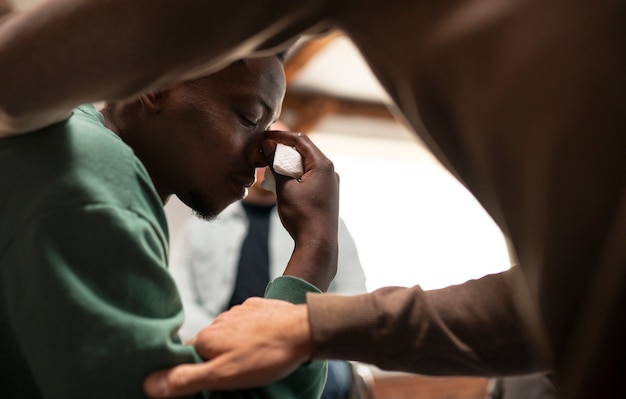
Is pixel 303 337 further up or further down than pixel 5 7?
further down

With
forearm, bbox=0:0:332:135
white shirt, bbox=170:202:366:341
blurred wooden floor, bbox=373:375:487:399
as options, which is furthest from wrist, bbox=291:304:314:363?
blurred wooden floor, bbox=373:375:487:399

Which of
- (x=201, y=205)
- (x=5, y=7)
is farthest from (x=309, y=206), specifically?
(x=5, y=7)

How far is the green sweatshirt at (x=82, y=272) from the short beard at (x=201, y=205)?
27 cm

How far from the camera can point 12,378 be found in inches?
32.6

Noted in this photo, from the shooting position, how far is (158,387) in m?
0.73

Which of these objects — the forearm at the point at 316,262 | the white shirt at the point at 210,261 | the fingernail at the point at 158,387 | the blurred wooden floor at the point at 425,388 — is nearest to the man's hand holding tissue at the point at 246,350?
the fingernail at the point at 158,387

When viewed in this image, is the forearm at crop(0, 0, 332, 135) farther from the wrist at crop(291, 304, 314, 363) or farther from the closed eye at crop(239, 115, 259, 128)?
the closed eye at crop(239, 115, 259, 128)

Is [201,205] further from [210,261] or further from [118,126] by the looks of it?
[210,261]

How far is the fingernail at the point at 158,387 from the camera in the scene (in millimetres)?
731

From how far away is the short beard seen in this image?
108cm

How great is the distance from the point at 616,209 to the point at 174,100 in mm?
673

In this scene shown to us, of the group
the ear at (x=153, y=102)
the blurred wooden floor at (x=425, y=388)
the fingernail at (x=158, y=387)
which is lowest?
the blurred wooden floor at (x=425, y=388)

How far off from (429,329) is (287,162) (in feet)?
1.18

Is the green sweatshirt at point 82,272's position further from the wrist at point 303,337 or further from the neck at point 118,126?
the neck at point 118,126
